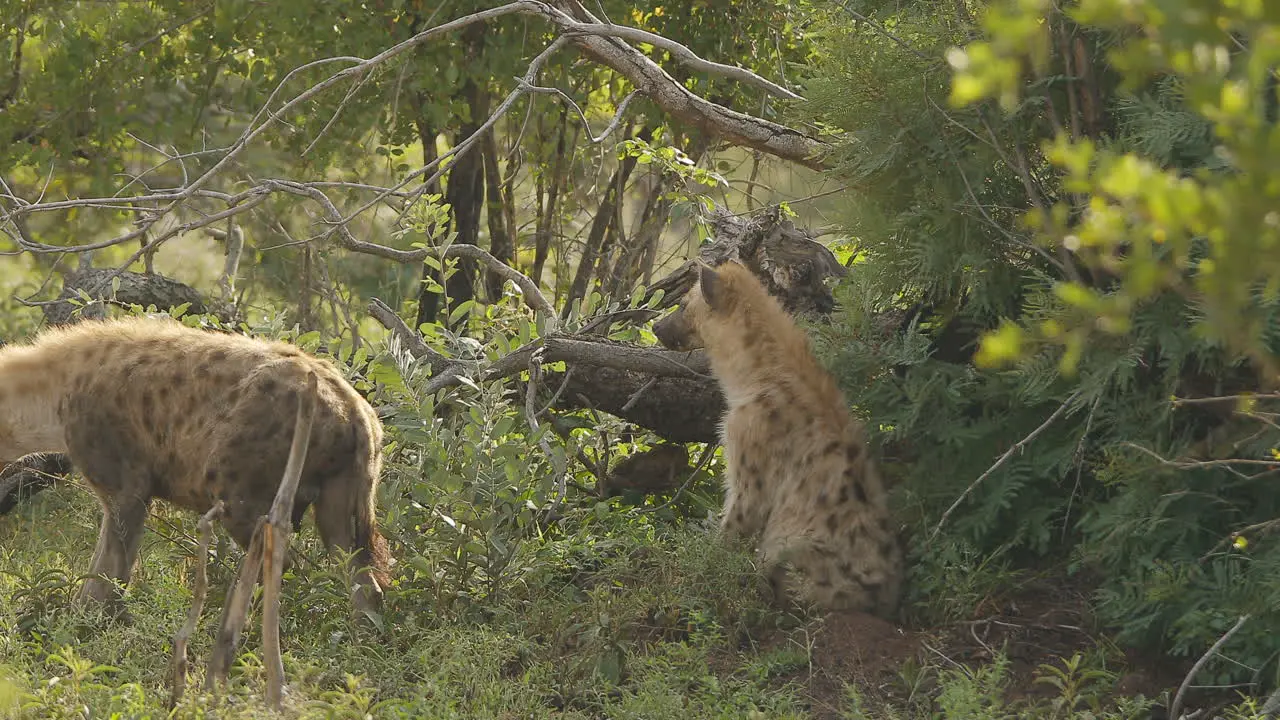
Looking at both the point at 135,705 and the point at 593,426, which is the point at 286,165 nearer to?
the point at 593,426

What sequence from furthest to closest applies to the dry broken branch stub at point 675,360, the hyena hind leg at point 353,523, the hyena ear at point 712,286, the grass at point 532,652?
the dry broken branch stub at point 675,360, the hyena ear at point 712,286, the hyena hind leg at point 353,523, the grass at point 532,652

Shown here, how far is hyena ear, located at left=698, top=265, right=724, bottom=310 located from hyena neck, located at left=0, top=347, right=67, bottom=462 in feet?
8.86

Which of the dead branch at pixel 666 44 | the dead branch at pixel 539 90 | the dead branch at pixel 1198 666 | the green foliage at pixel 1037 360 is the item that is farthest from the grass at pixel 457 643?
the dead branch at pixel 666 44

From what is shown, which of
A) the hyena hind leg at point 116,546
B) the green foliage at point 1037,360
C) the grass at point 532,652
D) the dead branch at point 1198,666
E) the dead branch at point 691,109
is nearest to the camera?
the dead branch at point 1198,666

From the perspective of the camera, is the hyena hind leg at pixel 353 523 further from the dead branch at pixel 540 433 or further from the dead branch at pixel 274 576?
the dead branch at pixel 274 576

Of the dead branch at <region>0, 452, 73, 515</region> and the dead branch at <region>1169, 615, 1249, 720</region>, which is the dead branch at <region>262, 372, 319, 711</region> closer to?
the dead branch at <region>1169, 615, 1249, 720</region>

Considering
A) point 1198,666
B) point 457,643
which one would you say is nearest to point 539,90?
point 457,643

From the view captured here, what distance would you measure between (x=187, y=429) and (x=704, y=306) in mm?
2202

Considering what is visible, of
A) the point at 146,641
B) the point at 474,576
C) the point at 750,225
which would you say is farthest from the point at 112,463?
the point at 750,225

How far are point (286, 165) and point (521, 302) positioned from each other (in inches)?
178

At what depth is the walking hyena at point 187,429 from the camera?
5.09 meters

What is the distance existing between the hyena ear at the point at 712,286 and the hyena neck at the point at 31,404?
270 centimetres

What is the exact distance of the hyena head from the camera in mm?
5781

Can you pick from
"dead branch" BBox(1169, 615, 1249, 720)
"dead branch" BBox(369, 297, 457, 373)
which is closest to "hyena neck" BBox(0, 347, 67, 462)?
"dead branch" BBox(369, 297, 457, 373)
